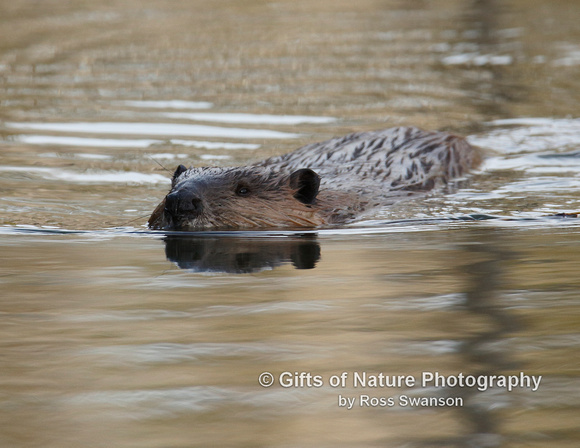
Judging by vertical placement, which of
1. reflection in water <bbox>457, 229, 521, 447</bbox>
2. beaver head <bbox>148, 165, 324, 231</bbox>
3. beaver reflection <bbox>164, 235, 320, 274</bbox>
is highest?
beaver head <bbox>148, 165, 324, 231</bbox>

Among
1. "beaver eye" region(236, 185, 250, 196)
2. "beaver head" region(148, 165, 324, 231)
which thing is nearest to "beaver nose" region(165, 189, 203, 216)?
"beaver head" region(148, 165, 324, 231)

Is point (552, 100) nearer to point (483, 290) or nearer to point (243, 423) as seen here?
point (483, 290)

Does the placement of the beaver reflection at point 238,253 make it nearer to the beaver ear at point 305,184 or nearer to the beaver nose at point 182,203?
the beaver nose at point 182,203

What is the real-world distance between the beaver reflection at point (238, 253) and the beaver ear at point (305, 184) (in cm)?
52

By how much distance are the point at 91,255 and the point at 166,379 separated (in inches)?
86.8

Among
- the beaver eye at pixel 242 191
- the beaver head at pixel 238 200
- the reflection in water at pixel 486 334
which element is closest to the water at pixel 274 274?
the reflection in water at pixel 486 334

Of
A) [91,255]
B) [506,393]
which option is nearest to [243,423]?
[506,393]

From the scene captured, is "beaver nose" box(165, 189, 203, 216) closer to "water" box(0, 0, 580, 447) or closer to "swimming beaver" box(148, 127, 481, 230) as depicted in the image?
"swimming beaver" box(148, 127, 481, 230)

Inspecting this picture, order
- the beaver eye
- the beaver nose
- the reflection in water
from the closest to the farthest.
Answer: the reflection in water < the beaver nose < the beaver eye

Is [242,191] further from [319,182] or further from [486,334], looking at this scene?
[486,334]

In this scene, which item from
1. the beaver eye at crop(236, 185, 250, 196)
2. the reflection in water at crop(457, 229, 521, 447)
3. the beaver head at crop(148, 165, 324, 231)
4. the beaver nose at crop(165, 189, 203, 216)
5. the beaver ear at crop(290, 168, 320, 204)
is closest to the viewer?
the reflection in water at crop(457, 229, 521, 447)

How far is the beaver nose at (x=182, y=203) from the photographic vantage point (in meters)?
5.21

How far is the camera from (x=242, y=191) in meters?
5.80

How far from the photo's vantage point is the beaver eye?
18.9 ft
